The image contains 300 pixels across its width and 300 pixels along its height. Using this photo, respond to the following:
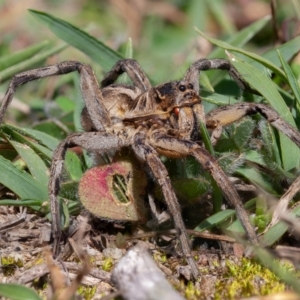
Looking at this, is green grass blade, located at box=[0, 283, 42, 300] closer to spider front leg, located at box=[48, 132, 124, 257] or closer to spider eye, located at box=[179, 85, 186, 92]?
spider front leg, located at box=[48, 132, 124, 257]

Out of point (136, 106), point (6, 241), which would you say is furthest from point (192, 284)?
point (136, 106)

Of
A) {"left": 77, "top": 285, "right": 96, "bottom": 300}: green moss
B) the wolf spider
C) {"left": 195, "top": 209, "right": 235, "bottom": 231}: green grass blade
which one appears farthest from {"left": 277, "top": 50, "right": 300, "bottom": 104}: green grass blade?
{"left": 77, "top": 285, "right": 96, "bottom": 300}: green moss

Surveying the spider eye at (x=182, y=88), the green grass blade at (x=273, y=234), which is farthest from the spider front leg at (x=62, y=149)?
the green grass blade at (x=273, y=234)

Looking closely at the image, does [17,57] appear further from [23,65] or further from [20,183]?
[20,183]

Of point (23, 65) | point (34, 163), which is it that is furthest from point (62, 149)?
point (23, 65)

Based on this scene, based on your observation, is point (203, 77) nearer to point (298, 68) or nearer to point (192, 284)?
point (298, 68)

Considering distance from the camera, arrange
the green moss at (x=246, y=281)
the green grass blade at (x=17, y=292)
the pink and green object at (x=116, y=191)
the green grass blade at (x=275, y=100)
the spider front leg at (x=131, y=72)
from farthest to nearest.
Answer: the spider front leg at (x=131, y=72) → the green grass blade at (x=275, y=100) → the pink and green object at (x=116, y=191) → the green moss at (x=246, y=281) → the green grass blade at (x=17, y=292)

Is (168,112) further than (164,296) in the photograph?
Yes

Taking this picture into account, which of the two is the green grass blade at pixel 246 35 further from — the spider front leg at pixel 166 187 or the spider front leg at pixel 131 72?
the spider front leg at pixel 166 187
